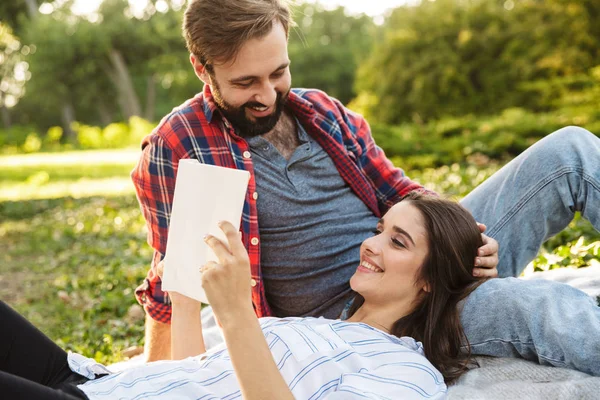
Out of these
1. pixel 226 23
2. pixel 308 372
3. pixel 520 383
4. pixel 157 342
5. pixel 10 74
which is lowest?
pixel 520 383

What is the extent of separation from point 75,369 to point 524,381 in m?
1.54

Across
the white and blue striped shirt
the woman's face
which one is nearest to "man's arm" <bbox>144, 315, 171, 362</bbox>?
the white and blue striped shirt

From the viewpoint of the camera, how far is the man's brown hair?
2.57m

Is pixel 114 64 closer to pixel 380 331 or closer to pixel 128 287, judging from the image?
pixel 128 287

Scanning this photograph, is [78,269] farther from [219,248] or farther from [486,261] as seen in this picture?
[219,248]

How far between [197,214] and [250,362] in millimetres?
518

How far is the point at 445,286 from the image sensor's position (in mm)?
2367

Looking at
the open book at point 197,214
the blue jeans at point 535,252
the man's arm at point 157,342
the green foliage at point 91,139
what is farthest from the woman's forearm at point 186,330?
the green foliage at point 91,139

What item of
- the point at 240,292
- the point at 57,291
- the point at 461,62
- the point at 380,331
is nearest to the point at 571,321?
the point at 380,331

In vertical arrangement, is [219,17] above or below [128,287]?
above

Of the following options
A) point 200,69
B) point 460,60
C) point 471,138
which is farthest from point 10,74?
point 200,69

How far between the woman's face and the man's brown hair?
974mm

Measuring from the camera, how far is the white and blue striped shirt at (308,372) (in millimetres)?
1914

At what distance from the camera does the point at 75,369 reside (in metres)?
2.12
